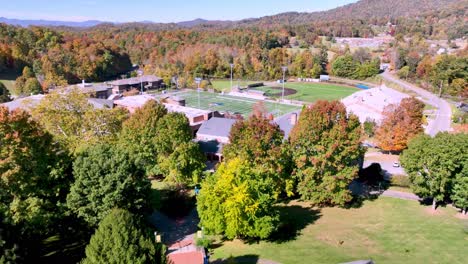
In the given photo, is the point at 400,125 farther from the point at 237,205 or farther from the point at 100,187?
the point at 100,187

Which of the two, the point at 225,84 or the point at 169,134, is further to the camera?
the point at 225,84

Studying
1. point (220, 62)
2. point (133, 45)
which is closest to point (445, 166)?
point (220, 62)

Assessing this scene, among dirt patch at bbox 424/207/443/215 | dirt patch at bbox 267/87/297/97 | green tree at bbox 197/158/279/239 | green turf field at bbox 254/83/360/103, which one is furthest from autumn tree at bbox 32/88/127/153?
dirt patch at bbox 267/87/297/97

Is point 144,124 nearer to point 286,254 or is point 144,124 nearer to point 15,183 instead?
point 15,183

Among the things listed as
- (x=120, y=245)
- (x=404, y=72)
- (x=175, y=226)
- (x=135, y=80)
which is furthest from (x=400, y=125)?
(x=404, y=72)

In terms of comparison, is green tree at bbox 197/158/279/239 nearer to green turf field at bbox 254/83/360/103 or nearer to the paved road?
the paved road
